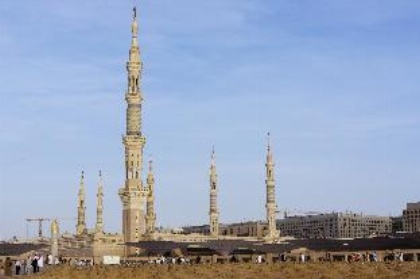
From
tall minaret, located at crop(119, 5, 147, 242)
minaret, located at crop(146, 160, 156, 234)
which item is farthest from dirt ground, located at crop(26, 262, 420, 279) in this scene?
minaret, located at crop(146, 160, 156, 234)

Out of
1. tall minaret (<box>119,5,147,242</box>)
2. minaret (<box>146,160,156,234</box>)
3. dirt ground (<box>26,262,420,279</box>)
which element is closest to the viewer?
dirt ground (<box>26,262,420,279</box>)

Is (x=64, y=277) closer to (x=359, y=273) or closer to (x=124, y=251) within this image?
(x=359, y=273)

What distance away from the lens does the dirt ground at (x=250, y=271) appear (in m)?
38.6

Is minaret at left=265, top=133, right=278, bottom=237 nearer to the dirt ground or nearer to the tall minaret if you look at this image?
the tall minaret

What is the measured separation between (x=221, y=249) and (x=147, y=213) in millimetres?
29295

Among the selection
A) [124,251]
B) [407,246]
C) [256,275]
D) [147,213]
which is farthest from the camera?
[147,213]

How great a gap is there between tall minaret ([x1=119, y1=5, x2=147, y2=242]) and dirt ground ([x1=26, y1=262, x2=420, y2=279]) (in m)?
41.8

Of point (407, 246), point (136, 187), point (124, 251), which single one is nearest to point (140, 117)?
point (136, 187)

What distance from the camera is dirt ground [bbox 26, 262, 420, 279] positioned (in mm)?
38594

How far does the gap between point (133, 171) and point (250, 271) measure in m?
45.4

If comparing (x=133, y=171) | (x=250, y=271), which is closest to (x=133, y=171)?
(x=133, y=171)

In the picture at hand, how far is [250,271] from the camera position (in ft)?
133

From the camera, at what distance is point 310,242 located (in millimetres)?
72375

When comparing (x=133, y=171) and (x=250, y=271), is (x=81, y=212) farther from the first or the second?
(x=250, y=271)
